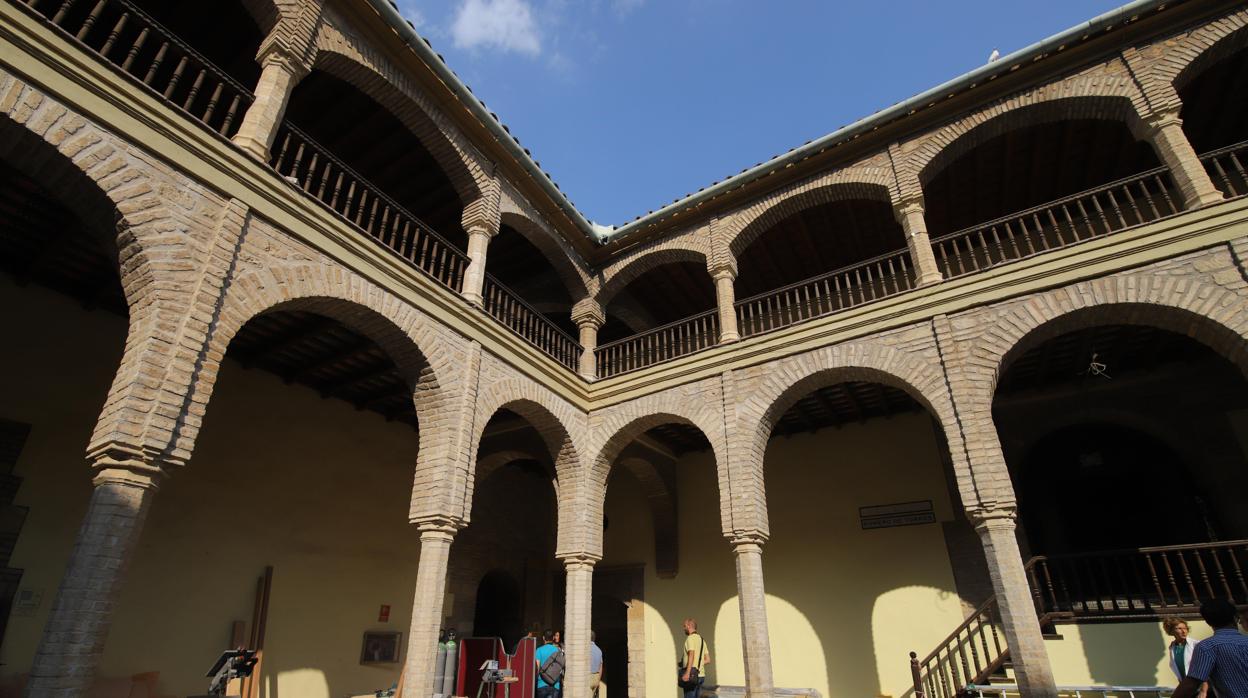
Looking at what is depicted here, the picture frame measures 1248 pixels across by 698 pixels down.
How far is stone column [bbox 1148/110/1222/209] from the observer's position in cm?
658

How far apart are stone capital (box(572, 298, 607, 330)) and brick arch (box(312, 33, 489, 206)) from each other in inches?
109

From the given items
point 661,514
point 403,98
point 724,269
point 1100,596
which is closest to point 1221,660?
point 1100,596

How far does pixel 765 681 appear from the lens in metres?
7.12

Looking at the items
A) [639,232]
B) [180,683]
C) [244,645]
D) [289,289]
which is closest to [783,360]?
[639,232]

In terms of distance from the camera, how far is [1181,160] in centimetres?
683

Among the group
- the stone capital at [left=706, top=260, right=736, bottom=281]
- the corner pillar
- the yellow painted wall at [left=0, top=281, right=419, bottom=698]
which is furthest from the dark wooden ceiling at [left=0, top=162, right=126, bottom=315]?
the stone capital at [left=706, top=260, right=736, bottom=281]

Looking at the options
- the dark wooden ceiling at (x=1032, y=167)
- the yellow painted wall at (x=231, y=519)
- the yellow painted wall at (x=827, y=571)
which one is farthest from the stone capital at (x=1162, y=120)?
the yellow painted wall at (x=231, y=519)

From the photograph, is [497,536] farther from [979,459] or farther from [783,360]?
[979,459]

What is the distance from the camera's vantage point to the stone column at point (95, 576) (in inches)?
152

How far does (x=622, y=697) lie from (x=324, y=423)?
7.64 m

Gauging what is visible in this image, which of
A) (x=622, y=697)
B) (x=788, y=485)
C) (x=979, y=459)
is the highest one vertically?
(x=788, y=485)

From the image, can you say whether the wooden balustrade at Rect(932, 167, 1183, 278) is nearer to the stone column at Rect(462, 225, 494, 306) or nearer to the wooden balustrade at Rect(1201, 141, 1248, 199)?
the wooden balustrade at Rect(1201, 141, 1248, 199)

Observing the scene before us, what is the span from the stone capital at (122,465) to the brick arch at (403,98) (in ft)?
14.5

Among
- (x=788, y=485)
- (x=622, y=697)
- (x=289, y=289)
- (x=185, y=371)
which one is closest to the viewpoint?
(x=185, y=371)
